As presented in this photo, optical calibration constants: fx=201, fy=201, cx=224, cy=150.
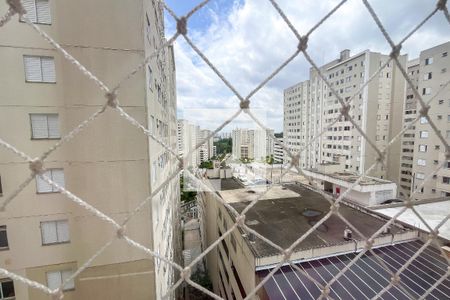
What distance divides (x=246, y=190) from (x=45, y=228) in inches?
185

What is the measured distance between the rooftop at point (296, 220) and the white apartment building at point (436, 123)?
5275 millimetres

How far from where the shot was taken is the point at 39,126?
66.1 inches

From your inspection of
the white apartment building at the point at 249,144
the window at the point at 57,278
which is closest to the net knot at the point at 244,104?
the window at the point at 57,278

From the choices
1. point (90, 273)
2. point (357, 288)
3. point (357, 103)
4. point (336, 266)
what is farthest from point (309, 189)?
point (357, 103)

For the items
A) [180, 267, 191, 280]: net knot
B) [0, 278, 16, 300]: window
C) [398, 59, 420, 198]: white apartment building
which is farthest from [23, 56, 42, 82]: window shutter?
[398, 59, 420, 198]: white apartment building

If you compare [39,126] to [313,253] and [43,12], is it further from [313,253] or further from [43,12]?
[313,253]

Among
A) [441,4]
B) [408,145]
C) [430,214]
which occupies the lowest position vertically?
[430,214]

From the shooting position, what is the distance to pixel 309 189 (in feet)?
19.4

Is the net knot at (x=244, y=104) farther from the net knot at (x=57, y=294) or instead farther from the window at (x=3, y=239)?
the window at (x=3, y=239)

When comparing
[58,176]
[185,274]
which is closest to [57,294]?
[185,274]

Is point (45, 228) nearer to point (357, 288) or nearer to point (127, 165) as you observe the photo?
point (127, 165)

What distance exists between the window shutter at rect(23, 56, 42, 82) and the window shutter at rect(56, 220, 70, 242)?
4.07ft

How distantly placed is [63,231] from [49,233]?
118 millimetres

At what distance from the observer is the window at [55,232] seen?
1.80 metres
